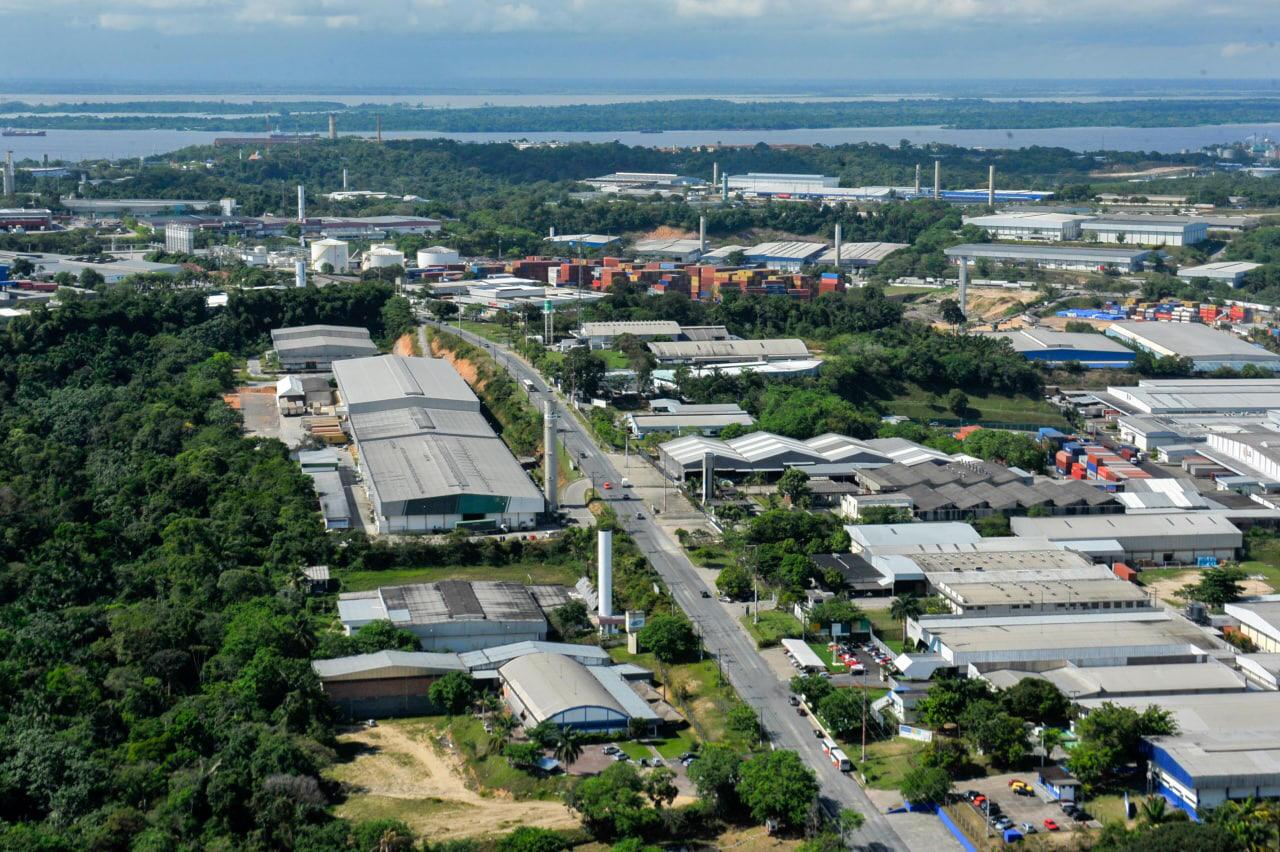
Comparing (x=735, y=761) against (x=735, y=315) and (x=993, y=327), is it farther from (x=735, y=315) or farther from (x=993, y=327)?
(x=993, y=327)

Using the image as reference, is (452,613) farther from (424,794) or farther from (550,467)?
(550,467)

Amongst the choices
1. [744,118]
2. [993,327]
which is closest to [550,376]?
[993,327]

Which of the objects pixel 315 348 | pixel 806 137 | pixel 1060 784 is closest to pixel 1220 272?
pixel 315 348

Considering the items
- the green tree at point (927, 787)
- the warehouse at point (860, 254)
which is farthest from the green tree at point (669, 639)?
Result: the warehouse at point (860, 254)

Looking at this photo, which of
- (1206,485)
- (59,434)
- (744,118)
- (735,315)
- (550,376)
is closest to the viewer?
(1206,485)

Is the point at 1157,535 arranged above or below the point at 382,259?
below
